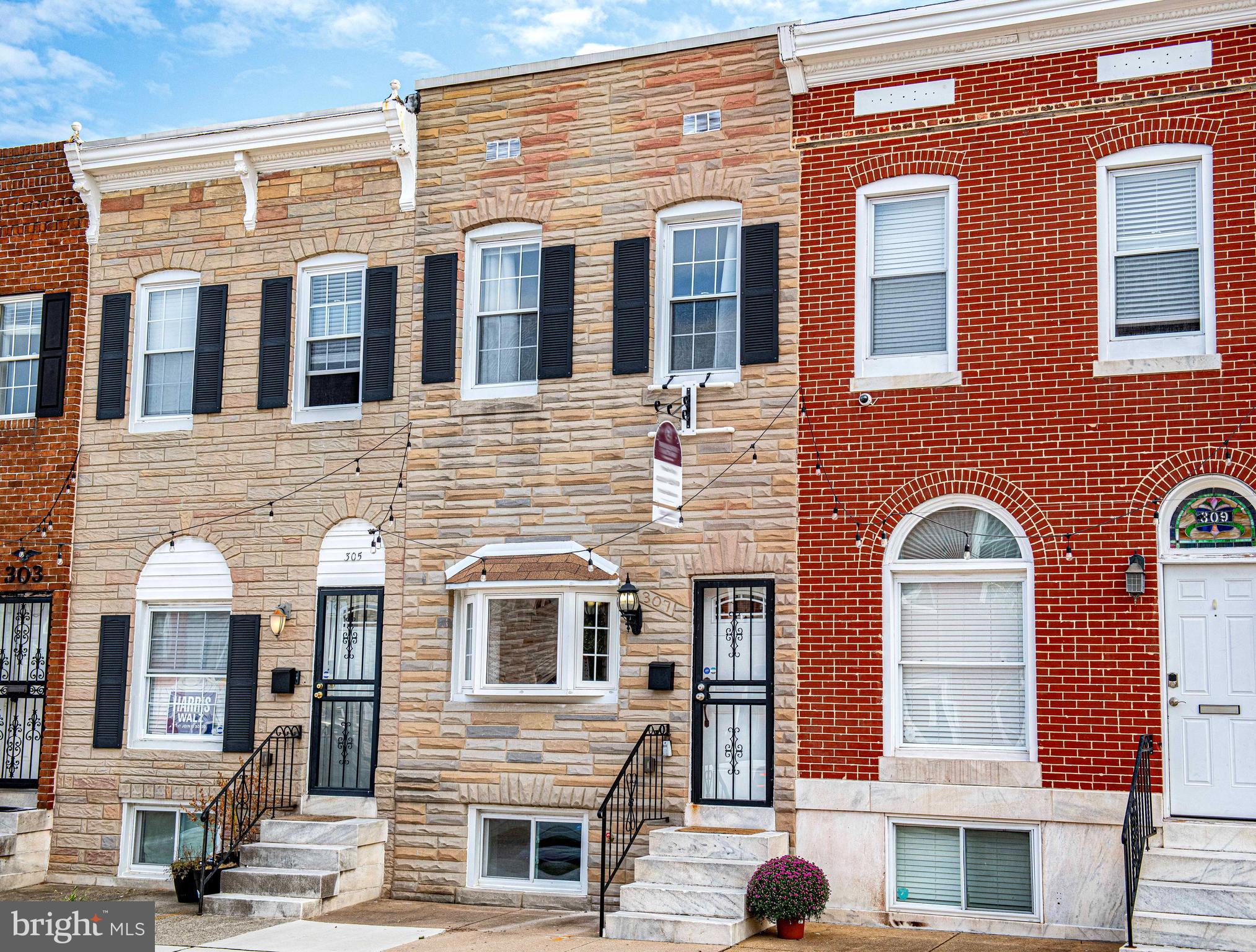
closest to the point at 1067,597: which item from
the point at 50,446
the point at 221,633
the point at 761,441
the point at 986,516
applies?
the point at 986,516

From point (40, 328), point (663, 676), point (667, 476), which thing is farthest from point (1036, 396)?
point (40, 328)

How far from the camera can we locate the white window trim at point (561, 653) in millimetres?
13328

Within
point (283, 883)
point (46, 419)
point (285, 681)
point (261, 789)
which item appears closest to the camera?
point (283, 883)

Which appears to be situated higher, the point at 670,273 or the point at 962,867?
the point at 670,273

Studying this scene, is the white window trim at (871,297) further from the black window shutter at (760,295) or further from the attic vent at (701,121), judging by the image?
the attic vent at (701,121)

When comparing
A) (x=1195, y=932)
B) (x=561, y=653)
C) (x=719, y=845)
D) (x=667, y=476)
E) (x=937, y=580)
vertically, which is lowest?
(x=1195, y=932)

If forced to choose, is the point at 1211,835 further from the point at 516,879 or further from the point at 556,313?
the point at 556,313

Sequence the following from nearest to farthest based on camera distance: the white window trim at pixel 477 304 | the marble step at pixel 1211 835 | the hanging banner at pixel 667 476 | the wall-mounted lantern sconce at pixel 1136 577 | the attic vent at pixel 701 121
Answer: the marble step at pixel 1211 835 → the wall-mounted lantern sconce at pixel 1136 577 → the hanging banner at pixel 667 476 → the attic vent at pixel 701 121 → the white window trim at pixel 477 304

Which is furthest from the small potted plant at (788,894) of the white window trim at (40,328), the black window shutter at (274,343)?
the white window trim at (40,328)

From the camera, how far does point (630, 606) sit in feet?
42.3

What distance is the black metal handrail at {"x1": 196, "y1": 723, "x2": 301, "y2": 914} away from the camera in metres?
14.0

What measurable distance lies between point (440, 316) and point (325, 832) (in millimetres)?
5254

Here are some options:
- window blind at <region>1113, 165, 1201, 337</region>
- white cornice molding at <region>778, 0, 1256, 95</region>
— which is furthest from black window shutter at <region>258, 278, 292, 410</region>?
window blind at <region>1113, 165, 1201, 337</region>

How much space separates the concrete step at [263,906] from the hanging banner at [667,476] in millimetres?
4703
